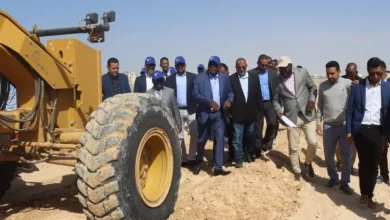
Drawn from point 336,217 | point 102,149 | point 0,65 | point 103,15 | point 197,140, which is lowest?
point 336,217

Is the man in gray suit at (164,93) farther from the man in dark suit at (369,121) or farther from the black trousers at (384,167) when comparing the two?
the black trousers at (384,167)

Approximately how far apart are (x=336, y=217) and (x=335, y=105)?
167cm

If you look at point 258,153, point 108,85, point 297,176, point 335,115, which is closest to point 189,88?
point 108,85

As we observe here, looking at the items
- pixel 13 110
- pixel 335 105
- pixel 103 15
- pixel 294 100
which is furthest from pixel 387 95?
pixel 13 110

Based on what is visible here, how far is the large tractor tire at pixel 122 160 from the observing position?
331 centimetres

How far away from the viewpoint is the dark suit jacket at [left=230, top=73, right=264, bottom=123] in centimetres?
706

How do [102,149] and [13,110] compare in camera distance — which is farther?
[13,110]

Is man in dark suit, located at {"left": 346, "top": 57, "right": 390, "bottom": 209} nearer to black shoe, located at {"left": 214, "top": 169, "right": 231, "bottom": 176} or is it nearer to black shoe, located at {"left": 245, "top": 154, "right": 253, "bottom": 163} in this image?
black shoe, located at {"left": 214, "top": 169, "right": 231, "bottom": 176}

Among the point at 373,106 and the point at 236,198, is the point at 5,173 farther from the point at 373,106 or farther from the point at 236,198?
the point at 373,106

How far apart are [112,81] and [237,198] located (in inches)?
107

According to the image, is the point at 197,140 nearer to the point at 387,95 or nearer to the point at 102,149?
the point at 387,95

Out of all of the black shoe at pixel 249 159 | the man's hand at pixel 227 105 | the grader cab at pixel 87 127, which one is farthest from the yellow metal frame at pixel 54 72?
the black shoe at pixel 249 159

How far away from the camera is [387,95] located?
4930 millimetres

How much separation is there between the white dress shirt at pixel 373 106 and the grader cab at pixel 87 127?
241 centimetres
